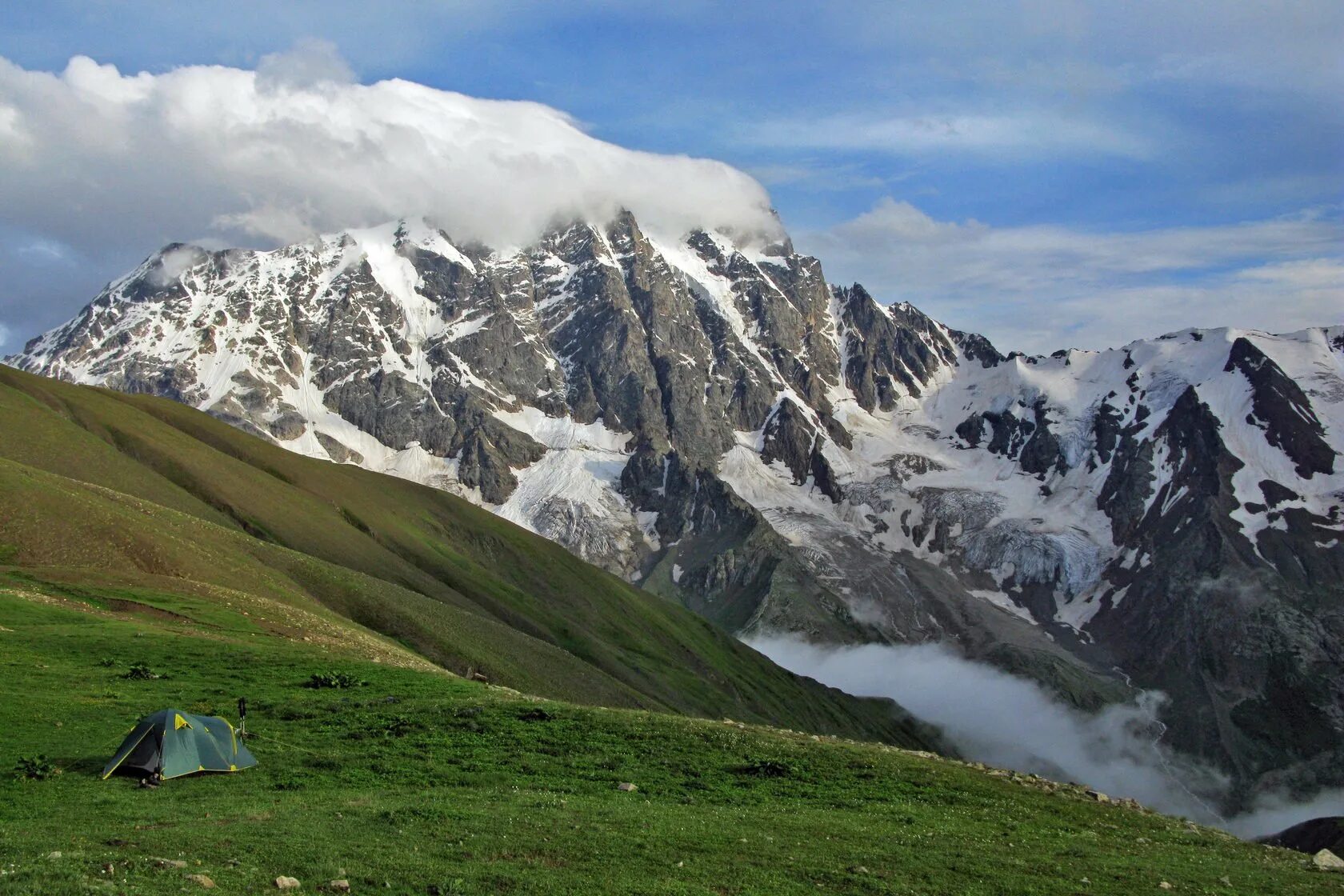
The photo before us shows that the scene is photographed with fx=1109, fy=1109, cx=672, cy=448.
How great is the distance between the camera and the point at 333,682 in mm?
48969

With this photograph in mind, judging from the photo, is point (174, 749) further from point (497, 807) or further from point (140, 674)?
point (140, 674)

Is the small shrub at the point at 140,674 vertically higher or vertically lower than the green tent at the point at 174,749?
higher

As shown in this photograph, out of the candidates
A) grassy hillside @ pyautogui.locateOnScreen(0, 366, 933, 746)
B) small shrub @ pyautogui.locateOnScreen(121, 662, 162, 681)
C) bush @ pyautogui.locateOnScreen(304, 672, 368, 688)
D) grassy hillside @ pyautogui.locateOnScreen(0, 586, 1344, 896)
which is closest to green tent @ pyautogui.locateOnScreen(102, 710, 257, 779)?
grassy hillside @ pyautogui.locateOnScreen(0, 586, 1344, 896)

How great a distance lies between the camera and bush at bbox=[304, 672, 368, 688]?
160 feet

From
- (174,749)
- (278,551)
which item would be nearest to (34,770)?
(174,749)

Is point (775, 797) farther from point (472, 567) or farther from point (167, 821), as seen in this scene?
point (472, 567)

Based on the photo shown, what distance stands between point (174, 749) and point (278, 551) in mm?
72684

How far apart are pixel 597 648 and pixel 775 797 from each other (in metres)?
117

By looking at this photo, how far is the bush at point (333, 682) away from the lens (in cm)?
4869

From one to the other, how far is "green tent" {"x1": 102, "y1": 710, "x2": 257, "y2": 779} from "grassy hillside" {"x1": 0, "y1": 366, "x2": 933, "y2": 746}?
1317 inches

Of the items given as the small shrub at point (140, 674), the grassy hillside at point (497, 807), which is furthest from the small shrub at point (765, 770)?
the small shrub at point (140, 674)

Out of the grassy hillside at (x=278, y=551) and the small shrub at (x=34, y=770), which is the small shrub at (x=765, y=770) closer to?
the small shrub at (x=34, y=770)

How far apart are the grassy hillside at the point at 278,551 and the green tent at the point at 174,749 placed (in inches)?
1317

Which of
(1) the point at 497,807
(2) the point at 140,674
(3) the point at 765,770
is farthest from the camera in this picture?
(2) the point at 140,674
